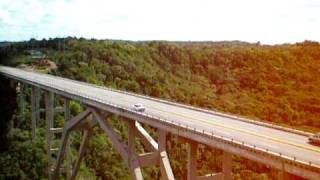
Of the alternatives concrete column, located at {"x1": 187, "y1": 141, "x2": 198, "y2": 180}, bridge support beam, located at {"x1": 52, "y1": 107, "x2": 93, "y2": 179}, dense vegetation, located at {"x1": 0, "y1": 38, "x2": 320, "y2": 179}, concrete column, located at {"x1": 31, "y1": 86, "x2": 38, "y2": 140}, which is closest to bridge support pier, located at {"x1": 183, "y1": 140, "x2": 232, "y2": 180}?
concrete column, located at {"x1": 187, "y1": 141, "x2": 198, "y2": 180}

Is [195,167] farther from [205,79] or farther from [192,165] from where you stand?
[205,79]

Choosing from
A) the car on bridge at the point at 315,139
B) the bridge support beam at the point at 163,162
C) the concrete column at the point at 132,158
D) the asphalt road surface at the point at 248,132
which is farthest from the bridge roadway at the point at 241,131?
the concrete column at the point at 132,158

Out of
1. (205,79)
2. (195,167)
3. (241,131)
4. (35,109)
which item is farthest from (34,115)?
(205,79)

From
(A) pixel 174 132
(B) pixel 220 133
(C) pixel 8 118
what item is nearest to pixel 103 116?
(A) pixel 174 132

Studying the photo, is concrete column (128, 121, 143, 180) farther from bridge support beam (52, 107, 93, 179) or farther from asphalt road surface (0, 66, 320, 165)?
bridge support beam (52, 107, 93, 179)

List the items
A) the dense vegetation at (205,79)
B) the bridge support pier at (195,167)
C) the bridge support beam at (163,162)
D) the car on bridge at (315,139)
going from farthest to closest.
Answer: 1. the dense vegetation at (205,79)
2. the bridge support beam at (163,162)
3. the bridge support pier at (195,167)
4. the car on bridge at (315,139)

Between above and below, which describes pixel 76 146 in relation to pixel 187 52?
below

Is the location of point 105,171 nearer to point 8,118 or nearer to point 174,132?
point 8,118

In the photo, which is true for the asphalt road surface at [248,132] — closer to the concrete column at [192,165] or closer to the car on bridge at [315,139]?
the car on bridge at [315,139]

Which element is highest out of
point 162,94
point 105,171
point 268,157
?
point 268,157
